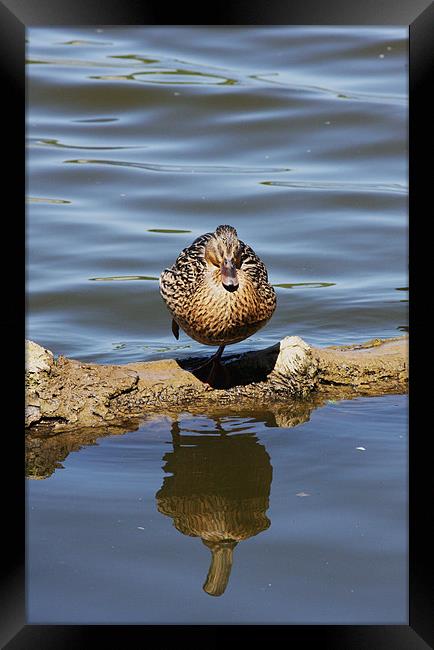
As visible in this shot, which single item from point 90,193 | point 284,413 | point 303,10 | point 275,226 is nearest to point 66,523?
point 284,413

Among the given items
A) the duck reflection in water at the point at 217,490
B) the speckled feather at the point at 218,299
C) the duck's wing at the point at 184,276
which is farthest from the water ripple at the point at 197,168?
the duck reflection in water at the point at 217,490

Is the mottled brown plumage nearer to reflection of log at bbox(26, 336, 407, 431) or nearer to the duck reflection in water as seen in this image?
reflection of log at bbox(26, 336, 407, 431)

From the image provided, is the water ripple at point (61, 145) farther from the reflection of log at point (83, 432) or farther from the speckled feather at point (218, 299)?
the reflection of log at point (83, 432)

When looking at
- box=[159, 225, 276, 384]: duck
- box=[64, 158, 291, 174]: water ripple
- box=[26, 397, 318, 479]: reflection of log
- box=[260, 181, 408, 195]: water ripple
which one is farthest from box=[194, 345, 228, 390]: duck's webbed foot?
box=[64, 158, 291, 174]: water ripple

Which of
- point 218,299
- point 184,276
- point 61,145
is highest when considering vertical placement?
point 61,145

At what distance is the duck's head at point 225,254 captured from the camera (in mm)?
5699

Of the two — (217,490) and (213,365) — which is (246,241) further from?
(217,490)

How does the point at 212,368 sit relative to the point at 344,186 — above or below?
below

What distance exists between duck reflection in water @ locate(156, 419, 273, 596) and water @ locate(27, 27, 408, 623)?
0.02 m

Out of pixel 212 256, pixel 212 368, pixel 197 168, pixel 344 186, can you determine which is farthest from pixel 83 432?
pixel 197 168

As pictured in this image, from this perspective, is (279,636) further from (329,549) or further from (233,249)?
(233,249)
